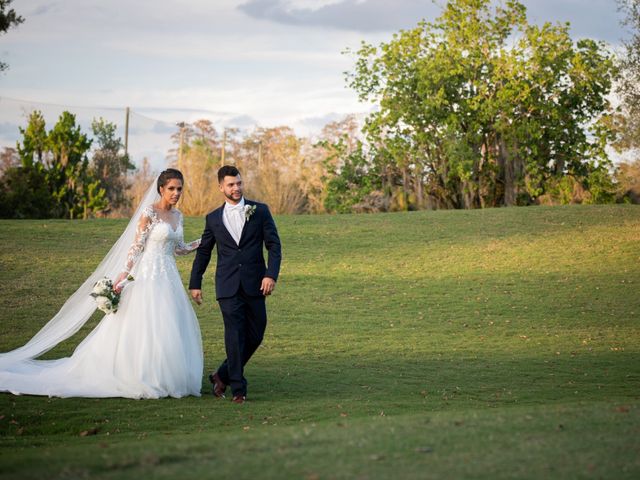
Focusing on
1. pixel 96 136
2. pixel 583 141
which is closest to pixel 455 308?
pixel 583 141

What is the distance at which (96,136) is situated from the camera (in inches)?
1609

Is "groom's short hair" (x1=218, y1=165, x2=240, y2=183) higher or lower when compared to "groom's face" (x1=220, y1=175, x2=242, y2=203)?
higher

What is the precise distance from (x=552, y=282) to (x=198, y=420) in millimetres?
13703

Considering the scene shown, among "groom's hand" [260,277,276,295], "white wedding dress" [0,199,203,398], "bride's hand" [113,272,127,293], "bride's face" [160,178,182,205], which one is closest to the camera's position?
"groom's hand" [260,277,276,295]

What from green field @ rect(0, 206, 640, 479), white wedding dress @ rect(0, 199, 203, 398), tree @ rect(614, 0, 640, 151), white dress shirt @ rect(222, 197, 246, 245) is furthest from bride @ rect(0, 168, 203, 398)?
tree @ rect(614, 0, 640, 151)

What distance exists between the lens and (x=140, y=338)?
9820 mm

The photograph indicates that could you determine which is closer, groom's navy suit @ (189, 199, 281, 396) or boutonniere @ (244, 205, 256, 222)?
groom's navy suit @ (189, 199, 281, 396)

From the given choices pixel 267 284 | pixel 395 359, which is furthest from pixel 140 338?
pixel 395 359

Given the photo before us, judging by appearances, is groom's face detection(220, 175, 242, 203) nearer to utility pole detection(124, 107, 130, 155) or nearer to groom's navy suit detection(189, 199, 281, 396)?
groom's navy suit detection(189, 199, 281, 396)

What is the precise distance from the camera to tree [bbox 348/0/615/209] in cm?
3322

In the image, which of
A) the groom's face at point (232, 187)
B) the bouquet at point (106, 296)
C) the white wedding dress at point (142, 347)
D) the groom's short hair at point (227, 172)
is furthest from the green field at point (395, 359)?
the groom's short hair at point (227, 172)

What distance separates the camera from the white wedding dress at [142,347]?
9.67 meters

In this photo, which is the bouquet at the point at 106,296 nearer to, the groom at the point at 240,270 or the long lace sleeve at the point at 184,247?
the long lace sleeve at the point at 184,247

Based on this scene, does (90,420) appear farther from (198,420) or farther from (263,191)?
(263,191)
